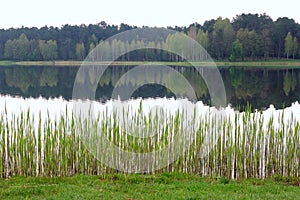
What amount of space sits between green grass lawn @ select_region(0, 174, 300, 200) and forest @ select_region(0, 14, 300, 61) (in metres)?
27.6

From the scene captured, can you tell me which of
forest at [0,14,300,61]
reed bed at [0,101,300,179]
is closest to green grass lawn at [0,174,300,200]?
reed bed at [0,101,300,179]

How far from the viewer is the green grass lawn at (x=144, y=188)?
5223 millimetres

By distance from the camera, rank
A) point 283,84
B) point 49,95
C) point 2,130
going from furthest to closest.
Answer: point 283,84 → point 49,95 → point 2,130

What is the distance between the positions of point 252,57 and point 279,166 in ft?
136

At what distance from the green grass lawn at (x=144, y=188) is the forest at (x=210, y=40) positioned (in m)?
27.6

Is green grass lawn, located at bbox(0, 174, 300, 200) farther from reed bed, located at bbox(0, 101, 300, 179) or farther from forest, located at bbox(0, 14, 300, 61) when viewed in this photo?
forest, located at bbox(0, 14, 300, 61)

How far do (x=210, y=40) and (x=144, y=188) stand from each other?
41.6m

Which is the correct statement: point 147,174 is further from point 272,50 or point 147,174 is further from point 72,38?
point 72,38

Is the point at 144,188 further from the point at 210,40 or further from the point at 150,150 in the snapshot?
the point at 210,40

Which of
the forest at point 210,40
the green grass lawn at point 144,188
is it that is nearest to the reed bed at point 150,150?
the green grass lawn at point 144,188

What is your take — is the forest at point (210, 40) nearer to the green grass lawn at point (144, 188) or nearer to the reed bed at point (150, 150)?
the reed bed at point (150, 150)

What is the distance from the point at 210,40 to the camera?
4591 centimetres

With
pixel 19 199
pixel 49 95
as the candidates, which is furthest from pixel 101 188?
pixel 49 95

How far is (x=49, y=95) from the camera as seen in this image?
59.6 feet
